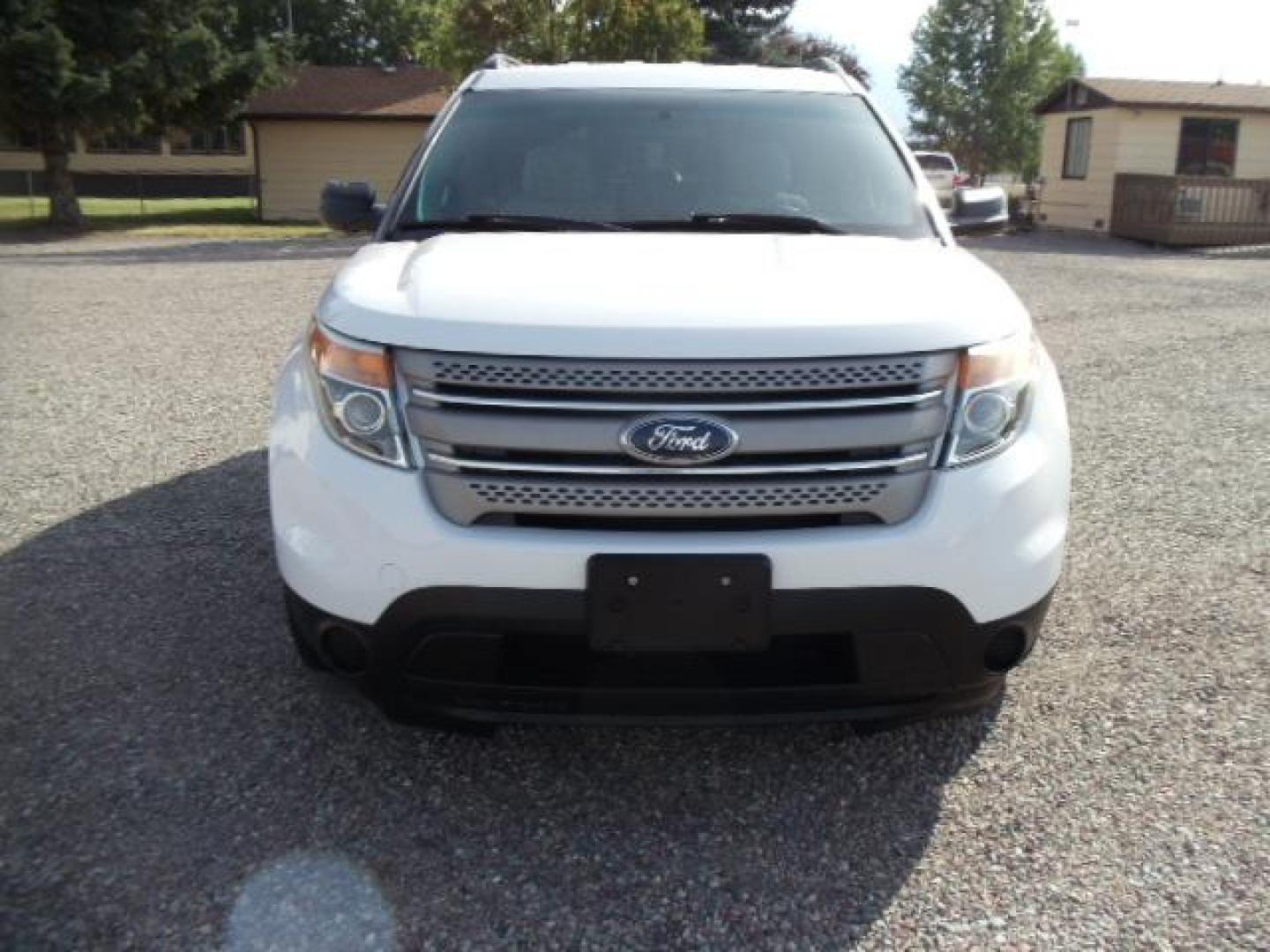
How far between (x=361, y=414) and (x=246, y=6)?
56.5 metres

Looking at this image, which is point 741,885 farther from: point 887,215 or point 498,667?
point 887,215

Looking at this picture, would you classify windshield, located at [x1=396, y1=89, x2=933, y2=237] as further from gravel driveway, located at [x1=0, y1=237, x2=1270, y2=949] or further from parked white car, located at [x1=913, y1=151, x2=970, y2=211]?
parked white car, located at [x1=913, y1=151, x2=970, y2=211]

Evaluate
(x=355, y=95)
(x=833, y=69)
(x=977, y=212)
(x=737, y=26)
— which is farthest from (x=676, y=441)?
(x=737, y=26)

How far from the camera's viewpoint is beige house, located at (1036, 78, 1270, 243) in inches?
987

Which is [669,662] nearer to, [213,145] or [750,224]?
[750,224]

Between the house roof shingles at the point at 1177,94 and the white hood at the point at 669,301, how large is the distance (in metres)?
26.4

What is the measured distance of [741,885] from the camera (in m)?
2.65

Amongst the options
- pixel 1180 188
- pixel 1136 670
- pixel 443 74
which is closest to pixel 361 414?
pixel 1136 670

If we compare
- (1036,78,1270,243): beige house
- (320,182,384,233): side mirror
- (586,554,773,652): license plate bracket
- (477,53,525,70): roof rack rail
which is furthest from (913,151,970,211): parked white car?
(586,554,773,652): license plate bracket

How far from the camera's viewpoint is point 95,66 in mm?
25078

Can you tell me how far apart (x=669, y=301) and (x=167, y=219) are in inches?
1235

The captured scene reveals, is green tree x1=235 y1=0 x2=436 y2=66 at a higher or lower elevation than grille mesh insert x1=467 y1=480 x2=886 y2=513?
higher

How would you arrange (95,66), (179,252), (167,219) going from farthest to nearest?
(167,219) → (95,66) → (179,252)

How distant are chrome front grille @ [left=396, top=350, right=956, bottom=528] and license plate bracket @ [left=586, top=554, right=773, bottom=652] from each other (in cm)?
12
